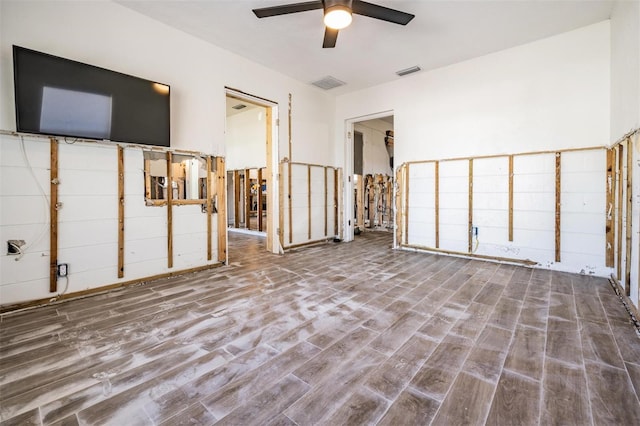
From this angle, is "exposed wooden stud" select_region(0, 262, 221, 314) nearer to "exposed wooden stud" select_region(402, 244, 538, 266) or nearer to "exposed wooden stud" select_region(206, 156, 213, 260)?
"exposed wooden stud" select_region(206, 156, 213, 260)

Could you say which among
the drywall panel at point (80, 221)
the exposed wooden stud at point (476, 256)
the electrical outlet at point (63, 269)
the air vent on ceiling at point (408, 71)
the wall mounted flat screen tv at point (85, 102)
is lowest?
the exposed wooden stud at point (476, 256)

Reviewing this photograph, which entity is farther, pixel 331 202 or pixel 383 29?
pixel 331 202

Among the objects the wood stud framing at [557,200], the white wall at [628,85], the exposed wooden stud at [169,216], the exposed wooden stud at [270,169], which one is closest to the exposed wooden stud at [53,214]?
the exposed wooden stud at [169,216]

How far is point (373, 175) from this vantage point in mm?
10055

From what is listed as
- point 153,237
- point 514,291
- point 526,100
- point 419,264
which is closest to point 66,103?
point 153,237

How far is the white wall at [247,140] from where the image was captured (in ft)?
27.1

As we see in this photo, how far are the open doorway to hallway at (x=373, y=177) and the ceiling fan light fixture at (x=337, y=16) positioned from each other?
237 inches

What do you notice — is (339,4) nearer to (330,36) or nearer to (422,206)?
(330,36)

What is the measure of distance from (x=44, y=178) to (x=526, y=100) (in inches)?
253

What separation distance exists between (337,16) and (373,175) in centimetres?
724

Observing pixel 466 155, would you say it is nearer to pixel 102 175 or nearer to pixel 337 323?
pixel 337 323

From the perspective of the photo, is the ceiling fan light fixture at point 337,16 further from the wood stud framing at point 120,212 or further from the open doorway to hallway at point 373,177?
the open doorway to hallway at point 373,177

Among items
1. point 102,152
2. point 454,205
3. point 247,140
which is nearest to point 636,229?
point 454,205

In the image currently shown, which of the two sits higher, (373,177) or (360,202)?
(373,177)
